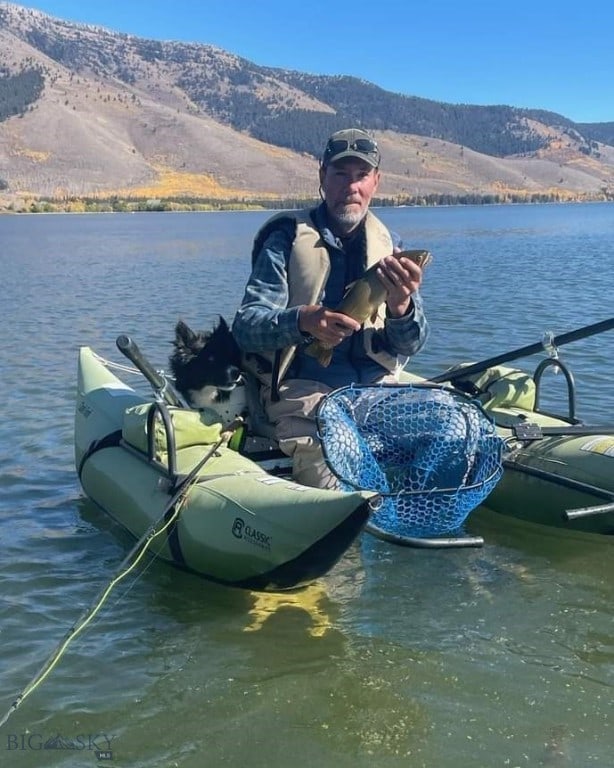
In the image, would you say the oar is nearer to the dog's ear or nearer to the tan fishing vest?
the tan fishing vest

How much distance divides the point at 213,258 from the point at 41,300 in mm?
15993

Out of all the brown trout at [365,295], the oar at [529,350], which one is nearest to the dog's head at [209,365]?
the brown trout at [365,295]

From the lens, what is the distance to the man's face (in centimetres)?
570

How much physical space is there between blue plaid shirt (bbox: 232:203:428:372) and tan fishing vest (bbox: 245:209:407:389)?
0.19 ft

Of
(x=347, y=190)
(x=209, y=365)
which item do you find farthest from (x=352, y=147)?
(x=209, y=365)

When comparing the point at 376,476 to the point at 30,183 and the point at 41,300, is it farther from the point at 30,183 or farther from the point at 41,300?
the point at 30,183

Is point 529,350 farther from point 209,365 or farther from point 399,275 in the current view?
point 209,365

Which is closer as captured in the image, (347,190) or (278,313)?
(278,313)

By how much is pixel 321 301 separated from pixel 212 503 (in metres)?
1.63

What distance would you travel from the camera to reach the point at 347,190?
229 inches

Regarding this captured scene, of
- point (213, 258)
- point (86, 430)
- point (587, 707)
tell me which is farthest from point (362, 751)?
point (213, 258)

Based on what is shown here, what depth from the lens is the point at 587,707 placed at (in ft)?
13.9

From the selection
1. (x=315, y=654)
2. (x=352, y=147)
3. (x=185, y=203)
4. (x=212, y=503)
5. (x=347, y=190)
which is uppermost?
(x=185, y=203)

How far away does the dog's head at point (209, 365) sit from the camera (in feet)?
20.6
